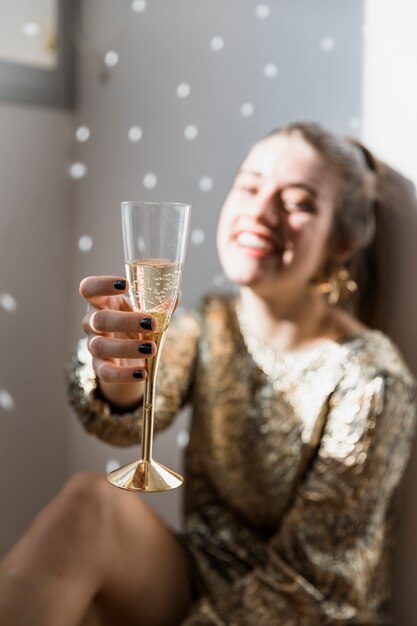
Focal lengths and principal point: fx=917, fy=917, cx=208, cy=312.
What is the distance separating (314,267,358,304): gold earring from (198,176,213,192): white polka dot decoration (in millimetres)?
409

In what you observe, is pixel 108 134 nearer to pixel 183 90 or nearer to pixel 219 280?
pixel 183 90

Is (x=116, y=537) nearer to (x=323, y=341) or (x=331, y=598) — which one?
(x=331, y=598)

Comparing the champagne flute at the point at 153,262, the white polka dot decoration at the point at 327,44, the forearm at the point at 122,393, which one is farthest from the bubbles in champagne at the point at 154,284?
the white polka dot decoration at the point at 327,44

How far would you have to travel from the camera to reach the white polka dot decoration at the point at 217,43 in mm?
1905

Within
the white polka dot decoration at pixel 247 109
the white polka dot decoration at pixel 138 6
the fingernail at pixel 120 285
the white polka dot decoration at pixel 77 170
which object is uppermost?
the white polka dot decoration at pixel 138 6

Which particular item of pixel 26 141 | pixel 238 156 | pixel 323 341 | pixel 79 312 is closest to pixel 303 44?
pixel 238 156

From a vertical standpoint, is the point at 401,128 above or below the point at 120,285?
above

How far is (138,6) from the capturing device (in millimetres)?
2084

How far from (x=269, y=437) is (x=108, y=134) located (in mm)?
918

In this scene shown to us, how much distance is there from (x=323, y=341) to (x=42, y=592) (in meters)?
0.63

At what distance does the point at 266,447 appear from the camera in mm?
1614

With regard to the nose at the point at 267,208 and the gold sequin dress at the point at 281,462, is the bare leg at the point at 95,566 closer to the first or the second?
the gold sequin dress at the point at 281,462

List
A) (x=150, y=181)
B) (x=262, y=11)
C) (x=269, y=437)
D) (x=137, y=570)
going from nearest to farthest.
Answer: (x=137, y=570) < (x=269, y=437) < (x=262, y=11) < (x=150, y=181)

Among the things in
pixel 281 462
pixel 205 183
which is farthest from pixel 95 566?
pixel 205 183
